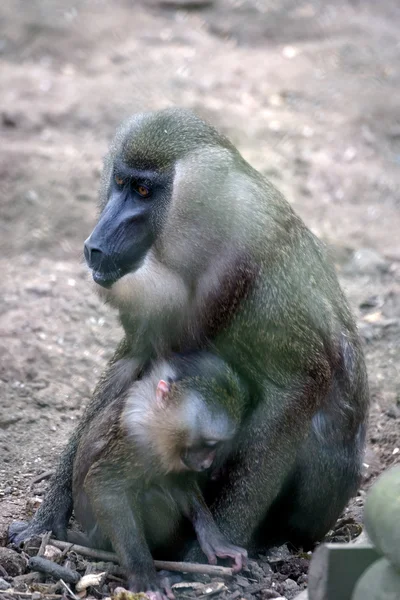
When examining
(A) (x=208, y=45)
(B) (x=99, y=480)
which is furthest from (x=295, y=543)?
(A) (x=208, y=45)

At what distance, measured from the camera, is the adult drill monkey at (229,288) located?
4.21 m

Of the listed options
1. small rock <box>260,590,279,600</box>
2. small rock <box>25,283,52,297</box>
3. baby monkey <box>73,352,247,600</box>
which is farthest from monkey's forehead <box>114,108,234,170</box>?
small rock <box>25,283,52,297</box>

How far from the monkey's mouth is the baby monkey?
457mm

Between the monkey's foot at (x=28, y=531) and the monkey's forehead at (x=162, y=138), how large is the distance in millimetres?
1673

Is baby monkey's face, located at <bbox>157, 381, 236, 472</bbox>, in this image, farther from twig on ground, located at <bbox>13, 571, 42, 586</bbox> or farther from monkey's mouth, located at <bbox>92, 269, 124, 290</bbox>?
twig on ground, located at <bbox>13, 571, 42, 586</bbox>

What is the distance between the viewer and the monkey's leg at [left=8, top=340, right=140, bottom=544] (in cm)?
462

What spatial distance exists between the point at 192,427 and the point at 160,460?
219mm

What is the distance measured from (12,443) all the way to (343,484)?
182 cm

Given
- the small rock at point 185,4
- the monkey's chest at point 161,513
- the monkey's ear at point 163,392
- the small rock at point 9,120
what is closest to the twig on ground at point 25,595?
the monkey's chest at point 161,513

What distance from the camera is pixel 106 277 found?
13.7 feet

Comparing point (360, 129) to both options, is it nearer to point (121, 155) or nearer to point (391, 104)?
point (391, 104)

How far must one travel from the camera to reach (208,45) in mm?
11094

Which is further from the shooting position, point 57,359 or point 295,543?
point 57,359

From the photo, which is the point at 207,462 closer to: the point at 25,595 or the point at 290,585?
the point at 290,585
